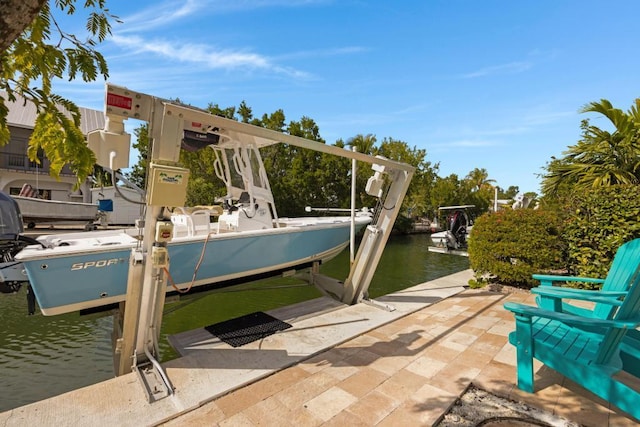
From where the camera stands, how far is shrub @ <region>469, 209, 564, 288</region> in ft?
19.1

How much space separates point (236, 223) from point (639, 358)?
4.80m

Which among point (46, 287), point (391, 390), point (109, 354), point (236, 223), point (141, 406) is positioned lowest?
point (109, 354)

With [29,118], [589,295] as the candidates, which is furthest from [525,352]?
[29,118]

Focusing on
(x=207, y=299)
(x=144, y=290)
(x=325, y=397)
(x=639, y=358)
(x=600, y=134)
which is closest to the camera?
(x=639, y=358)

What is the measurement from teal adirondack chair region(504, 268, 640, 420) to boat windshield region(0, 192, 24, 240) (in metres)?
6.62

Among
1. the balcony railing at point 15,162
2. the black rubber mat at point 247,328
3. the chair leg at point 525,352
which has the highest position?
the balcony railing at point 15,162

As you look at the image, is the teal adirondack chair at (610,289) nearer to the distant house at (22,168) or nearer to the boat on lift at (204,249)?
the boat on lift at (204,249)

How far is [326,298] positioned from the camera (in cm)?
564

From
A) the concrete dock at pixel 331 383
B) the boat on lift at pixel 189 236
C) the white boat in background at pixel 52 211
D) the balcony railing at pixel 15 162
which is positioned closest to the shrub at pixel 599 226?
the concrete dock at pixel 331 383

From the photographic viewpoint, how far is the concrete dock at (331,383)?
94.8 inches

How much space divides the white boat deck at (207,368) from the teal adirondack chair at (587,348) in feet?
6.25

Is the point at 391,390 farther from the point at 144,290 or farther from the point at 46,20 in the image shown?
the point at 46,20

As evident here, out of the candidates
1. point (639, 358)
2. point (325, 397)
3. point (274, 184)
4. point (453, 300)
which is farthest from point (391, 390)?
point (274, 184)

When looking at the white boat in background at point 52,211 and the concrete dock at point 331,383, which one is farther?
the white boat in background at point 52,211
